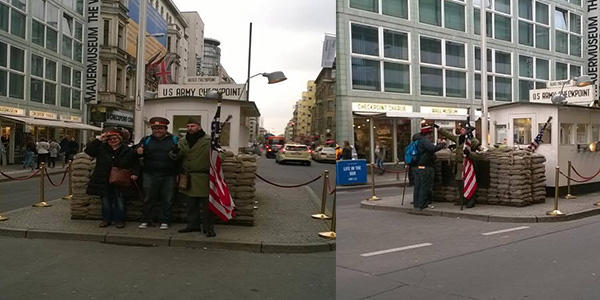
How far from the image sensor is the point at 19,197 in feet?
7.00

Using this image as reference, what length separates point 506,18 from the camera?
500 inches

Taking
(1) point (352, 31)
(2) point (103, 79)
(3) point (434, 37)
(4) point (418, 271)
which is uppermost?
(3) point (434, 37)

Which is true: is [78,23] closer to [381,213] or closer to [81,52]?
[81,52]

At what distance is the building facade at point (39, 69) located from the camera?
164 centimetres

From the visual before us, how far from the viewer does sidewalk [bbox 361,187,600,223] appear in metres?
7.95

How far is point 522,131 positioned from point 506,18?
3.90 metres

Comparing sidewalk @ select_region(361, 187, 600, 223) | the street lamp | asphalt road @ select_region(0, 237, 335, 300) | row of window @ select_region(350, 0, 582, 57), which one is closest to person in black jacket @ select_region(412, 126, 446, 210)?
sidewalk @ select_region(361, 187, 600, 223)

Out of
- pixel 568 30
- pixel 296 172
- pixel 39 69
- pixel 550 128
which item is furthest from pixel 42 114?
pixel 568 30

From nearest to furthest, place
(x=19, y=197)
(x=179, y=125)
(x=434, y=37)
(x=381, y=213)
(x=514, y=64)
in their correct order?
(x=19, y=197), (x=179, y=125), (x=434, y=37), (x=381, y=213), (x=514, y=64)

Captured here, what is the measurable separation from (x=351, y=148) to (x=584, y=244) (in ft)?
15.4

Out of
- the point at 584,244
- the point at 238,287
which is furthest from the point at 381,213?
the point at 238,287

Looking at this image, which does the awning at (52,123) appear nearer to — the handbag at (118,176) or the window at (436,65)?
the window at (436,65)

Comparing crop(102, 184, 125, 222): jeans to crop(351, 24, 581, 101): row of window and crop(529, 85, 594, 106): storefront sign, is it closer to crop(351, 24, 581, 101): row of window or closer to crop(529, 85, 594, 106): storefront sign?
crop(351, 24, 581, 101): row of window

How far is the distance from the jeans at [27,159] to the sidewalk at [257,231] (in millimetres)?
1120
